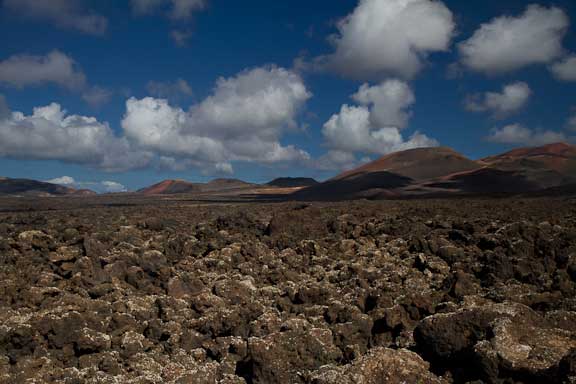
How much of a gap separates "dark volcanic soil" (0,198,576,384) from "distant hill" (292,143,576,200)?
143 ft

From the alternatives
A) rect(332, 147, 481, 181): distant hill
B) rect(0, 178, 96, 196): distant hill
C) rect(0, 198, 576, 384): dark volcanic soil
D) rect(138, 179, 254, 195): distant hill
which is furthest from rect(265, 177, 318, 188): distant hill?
rect(0, 198, 576, 384): dark volcanic soil

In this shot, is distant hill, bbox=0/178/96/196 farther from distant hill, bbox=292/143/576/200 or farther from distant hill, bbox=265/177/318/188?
distant hill, bbox=292/143/576/200

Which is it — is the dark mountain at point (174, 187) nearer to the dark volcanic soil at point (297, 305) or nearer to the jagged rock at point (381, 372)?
the dark volcanic soil at point (297, 305)

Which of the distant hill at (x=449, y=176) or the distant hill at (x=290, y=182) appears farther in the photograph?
the distant hill at (x=290, y=182)

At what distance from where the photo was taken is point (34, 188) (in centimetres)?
14125

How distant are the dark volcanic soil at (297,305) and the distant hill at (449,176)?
143ft

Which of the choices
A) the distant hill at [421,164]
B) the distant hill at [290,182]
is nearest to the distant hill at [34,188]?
the distant hill at [290,182]

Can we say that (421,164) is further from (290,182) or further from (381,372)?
(381,372)

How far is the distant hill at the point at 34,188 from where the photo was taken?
13075 cm

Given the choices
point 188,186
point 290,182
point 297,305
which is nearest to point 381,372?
point 297,305

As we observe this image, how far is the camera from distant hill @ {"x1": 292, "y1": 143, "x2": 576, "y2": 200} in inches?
2670

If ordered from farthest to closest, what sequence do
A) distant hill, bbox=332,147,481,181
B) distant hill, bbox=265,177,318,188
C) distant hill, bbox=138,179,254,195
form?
distant hill, bbox=265,177,318,188 < distant hill, bbox=138,179,254,195 < distant hill, bbox=332,147,481,181

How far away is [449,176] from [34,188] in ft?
411

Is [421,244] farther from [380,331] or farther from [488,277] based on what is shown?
[380,331]
